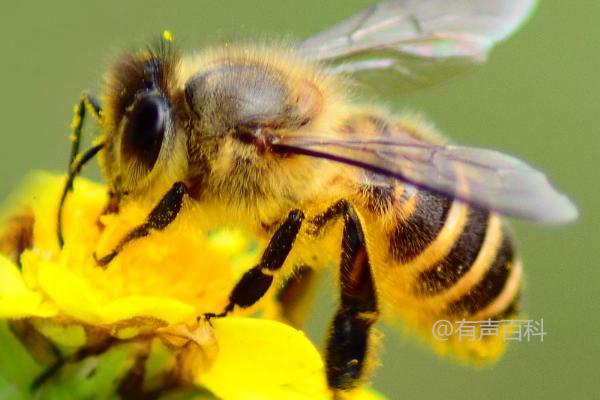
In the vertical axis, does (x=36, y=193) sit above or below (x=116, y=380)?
above

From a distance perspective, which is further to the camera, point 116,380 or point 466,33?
point 466,33

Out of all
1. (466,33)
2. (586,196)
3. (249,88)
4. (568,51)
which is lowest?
(249,88)

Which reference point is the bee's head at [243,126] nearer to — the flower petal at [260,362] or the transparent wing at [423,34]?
the flower petal at [260,362]

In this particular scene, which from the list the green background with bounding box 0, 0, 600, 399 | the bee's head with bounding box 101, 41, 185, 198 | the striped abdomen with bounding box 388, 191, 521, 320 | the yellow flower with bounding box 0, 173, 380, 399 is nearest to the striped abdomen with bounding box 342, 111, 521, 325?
the striped abdomen with bounding box 388, 191, 521, 320

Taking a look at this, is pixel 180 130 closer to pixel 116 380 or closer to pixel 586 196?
pixel 116 380

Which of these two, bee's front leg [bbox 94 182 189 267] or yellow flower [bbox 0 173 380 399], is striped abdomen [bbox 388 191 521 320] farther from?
bee's front leg [bbox 94 182 189 267]

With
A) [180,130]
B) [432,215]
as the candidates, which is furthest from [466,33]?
[180,130]

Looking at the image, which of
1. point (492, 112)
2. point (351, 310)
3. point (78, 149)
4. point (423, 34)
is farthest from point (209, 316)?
point (492, 112)

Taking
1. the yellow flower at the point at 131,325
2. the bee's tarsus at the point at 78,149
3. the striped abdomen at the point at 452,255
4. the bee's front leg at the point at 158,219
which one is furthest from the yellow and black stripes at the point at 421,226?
the bee's tarsus at the point at 78,149
